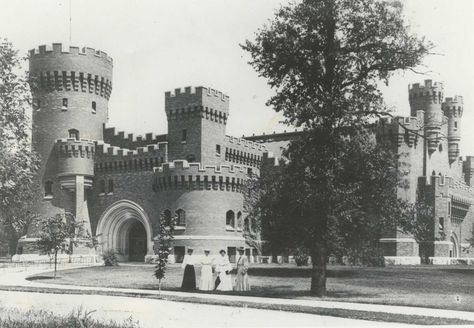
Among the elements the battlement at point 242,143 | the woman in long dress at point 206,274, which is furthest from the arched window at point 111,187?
the woman in long dress at point 206,274

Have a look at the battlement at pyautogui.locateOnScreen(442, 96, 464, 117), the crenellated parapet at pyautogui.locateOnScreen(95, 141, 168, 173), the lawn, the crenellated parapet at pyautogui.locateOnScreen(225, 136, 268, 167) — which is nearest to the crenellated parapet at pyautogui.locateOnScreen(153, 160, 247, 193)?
the crenellated parapet at pyautogui.locateOnScreen(95, 141, 168, 173)

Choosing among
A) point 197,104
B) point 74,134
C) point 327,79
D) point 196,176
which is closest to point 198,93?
point 197,104

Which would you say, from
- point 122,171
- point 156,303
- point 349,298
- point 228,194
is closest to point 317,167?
point 349,298

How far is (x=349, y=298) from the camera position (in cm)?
2119

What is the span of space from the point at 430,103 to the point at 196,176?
24.6 metres

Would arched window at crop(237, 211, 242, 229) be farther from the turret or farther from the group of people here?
the group of people

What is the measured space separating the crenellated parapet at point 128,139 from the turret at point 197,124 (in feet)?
8.88

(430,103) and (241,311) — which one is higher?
(430,103)

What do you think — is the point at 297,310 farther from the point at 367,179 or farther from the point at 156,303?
the point at 367,179

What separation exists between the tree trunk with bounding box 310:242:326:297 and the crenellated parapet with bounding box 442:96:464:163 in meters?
45.0

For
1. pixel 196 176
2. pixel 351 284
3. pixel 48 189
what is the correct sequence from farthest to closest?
pixel 48 189
pixel 196 176
pixel 351 284

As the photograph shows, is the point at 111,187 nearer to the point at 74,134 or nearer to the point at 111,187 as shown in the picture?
the point at 111,187

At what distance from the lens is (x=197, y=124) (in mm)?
48344

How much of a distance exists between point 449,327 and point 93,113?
139 feet
